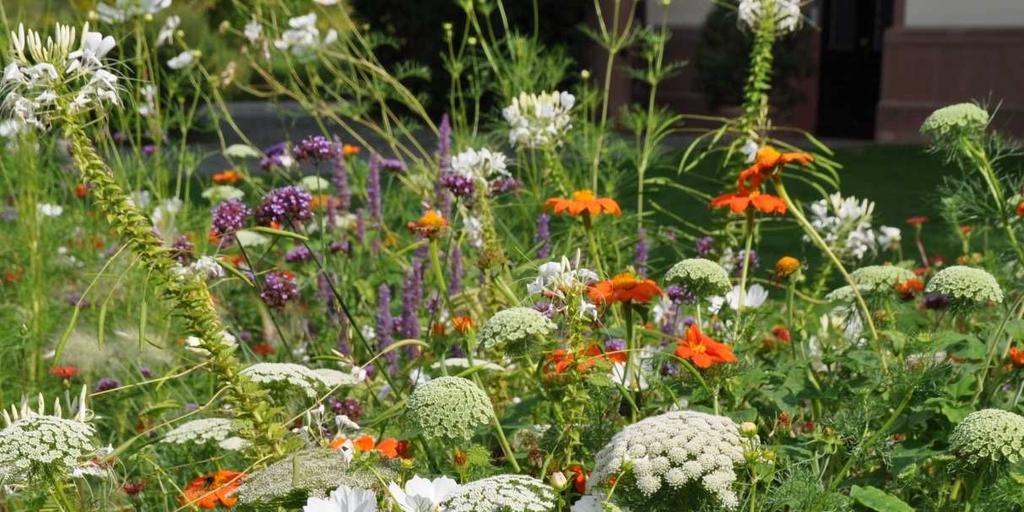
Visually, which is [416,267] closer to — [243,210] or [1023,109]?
[243,210]

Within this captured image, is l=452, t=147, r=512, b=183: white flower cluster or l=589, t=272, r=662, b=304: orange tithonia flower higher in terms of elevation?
l=589, t=272, r=662, b=304: orange tithonia flower

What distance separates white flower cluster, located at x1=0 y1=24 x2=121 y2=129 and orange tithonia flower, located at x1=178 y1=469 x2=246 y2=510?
0.62 metres

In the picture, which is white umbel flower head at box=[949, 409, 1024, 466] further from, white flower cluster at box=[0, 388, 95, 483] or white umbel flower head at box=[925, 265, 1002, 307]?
white flower cluster at box=[0, 388, 95, 483]

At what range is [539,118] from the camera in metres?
3.91

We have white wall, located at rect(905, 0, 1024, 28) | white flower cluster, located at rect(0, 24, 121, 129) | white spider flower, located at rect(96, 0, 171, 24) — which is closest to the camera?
white flower cluster, located at rect(0, 24, 121, 129)

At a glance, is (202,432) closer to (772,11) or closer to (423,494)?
(423,494)

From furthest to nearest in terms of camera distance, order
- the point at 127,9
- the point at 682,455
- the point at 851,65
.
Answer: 1. the point at 851,65
2. the point at 127,9
3. the point at 682,455

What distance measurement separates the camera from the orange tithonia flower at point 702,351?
7.45 ft

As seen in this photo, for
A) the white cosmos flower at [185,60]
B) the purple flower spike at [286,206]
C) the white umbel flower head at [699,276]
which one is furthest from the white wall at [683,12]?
the white umbel flower head at [699,276]

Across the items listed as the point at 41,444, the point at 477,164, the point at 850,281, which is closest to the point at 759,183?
the point at 850,281

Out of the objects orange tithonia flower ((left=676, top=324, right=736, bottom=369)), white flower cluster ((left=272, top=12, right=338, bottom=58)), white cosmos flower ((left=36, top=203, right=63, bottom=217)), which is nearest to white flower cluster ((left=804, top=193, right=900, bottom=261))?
orange tithonia flower ((left=676, top=324, right=736, bottom=369))

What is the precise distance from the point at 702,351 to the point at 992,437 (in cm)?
56

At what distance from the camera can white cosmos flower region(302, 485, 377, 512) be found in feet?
5.67

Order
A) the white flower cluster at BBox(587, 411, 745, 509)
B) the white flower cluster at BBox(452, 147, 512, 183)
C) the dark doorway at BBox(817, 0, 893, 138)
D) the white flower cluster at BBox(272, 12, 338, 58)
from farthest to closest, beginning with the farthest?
the dark doorway at BBox(817, 0, 893, 138)
the white flower cluster at BBox(272, 12, 338, 58)
the white flower cluster at BBox(452, 147, 512, 183)
the white flower cluster at BBox(587, 411, 745, 509)
